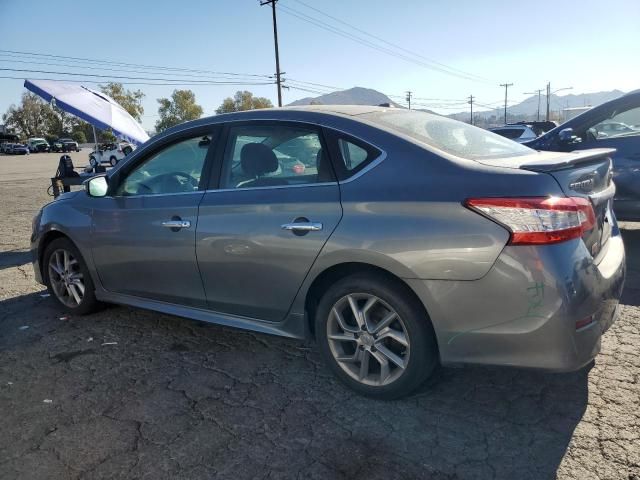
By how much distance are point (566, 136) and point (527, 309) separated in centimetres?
410

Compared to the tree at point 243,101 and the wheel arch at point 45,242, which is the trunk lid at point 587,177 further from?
the tree at point 243,101

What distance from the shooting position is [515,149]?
10.1 feet

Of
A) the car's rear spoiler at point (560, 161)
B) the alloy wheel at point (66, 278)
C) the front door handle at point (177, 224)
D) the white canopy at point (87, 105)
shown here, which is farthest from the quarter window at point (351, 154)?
the white canopy at point (87, 105)

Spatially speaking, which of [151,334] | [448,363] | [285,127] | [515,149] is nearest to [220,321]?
[151,334]

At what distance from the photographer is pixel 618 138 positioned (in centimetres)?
561

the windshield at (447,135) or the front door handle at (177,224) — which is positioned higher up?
the windshield at (447,135)

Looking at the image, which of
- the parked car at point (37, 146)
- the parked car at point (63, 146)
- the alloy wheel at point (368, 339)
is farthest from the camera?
the parked car at point (37, 146)

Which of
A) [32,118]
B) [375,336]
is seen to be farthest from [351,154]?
[32,118]

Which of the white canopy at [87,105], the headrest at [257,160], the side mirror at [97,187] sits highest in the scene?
the white canopy at [87,105]

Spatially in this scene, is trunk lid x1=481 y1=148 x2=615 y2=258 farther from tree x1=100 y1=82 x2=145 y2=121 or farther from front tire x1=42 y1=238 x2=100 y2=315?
tree x1=100 y1=82 x2=145 y2=121

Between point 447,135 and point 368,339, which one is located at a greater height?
point 447,135

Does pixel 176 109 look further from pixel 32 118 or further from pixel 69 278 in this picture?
pixel 69 278

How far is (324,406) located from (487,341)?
974mm

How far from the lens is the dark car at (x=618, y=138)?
5453 millimetres
